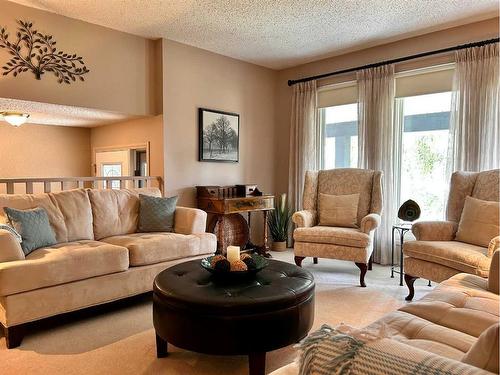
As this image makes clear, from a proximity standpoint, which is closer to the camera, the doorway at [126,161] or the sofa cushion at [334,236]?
the sofa cushion at [334,236]

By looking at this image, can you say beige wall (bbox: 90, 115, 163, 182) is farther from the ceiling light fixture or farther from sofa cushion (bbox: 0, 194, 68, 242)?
sofa cushion (bbox: 0, 194, 68, 242)

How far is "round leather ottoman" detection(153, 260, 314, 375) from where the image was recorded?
172 cm

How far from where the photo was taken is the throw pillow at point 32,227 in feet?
8.48

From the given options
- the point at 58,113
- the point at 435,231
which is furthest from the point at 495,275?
the point at 58,113

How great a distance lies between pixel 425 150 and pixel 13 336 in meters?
4.27

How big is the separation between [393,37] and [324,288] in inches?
117

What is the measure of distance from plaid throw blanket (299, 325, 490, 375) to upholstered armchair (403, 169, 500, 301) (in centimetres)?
206

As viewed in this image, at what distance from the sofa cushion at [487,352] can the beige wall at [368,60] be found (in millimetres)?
3791

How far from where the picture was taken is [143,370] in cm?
196

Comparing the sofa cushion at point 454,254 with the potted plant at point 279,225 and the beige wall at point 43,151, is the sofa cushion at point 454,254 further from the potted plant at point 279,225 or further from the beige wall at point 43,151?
the beige wall at point 43,151

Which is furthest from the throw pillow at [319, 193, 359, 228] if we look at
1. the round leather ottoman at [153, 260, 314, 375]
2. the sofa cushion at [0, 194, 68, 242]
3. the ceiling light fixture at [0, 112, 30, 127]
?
the ceiling light fixture at [0, 112, 30, 127]

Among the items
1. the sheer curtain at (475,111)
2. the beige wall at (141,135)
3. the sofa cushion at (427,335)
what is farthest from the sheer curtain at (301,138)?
the sofa cushion at (427,335)

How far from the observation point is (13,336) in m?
2.23

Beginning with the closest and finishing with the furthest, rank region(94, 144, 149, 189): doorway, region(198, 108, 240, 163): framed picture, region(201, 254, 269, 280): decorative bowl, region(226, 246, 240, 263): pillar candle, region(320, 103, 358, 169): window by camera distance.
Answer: region(201, 254, 269, 280): decorative bowl → region(226, 246, 240, 263): pillar candle → region(198, 108, 240, 163): framed picture → region(94, 144, 149, 189): doorway → region(320, 103, 358, 169): window
